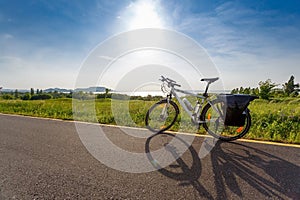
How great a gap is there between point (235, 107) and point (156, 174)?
5.70 feet

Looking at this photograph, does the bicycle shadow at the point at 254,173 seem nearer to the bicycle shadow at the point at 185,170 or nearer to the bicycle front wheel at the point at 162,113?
the bicycle shadow at the point at 185,170

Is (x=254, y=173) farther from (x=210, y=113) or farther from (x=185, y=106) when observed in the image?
(x=185, y=106)

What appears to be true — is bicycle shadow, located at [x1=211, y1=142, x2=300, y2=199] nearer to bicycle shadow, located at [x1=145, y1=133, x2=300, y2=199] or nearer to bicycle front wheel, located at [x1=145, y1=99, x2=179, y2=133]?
bicycle shadow, located at [x1=145, y1=133, x2=300, y2=199]

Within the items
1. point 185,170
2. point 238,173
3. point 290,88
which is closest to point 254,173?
point 238,173

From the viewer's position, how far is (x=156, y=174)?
6.70 ft

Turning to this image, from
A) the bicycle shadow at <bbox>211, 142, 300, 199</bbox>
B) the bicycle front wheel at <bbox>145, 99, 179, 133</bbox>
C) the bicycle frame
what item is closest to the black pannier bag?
the bicycle frame

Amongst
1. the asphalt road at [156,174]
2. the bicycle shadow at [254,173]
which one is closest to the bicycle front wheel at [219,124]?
the asphalt road at [156,174]

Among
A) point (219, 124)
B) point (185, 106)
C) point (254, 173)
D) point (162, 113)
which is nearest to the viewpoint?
point (254, 173)

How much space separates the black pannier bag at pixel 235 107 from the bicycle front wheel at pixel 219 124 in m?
0.09

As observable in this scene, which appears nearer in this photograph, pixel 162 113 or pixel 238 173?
pixel 238 173

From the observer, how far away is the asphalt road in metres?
1.68

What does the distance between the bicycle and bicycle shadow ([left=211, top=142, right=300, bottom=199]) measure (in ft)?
1.72

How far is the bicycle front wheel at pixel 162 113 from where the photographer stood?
380 centimetres

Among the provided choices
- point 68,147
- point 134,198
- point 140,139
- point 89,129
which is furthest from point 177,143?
point 89,129
